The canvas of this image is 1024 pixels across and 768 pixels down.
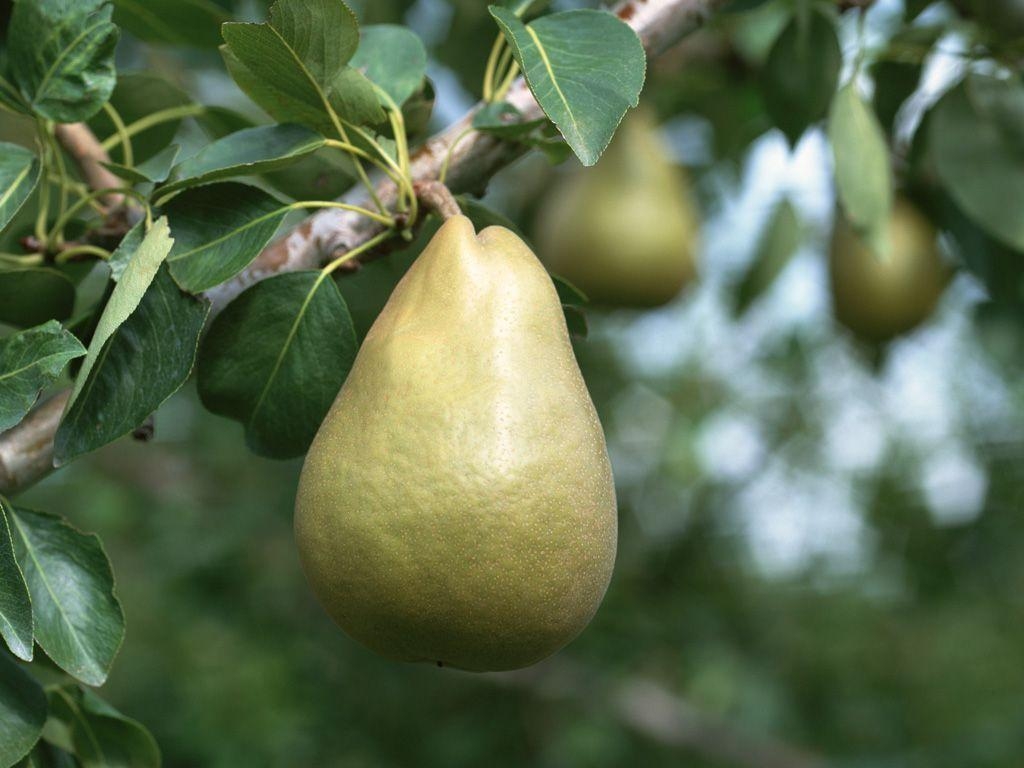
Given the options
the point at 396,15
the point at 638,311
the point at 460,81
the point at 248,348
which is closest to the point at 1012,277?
the point at 638,311

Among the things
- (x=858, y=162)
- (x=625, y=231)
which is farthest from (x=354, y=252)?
(x=625, y=231)

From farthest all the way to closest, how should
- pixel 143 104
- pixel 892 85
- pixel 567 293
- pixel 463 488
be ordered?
1. pixel 892 85
2. pixel 143 104
3. pixel 567 293
4. pixel 463 488

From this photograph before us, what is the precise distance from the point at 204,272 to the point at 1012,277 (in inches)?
44.1

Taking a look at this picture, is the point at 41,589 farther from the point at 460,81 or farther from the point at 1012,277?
the point at 1012,277

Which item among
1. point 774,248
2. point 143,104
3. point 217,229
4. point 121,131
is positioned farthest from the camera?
point 774,248

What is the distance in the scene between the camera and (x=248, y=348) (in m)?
0.85

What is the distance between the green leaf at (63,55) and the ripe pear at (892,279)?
122 centimetres

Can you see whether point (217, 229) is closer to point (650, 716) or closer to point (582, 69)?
point (582, 69)

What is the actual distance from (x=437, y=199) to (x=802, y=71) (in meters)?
0.66

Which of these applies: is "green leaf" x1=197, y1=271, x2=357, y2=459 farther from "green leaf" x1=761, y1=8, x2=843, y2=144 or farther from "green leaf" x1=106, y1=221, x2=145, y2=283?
"green leaf" x1=761, y1=8, x2=843, y2=144

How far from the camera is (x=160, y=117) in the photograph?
110 cm

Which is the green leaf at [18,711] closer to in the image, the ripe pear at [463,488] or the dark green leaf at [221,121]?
the ripe pear at [463,488]

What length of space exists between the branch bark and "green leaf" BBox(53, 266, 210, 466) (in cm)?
7

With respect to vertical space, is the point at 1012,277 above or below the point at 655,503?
above
